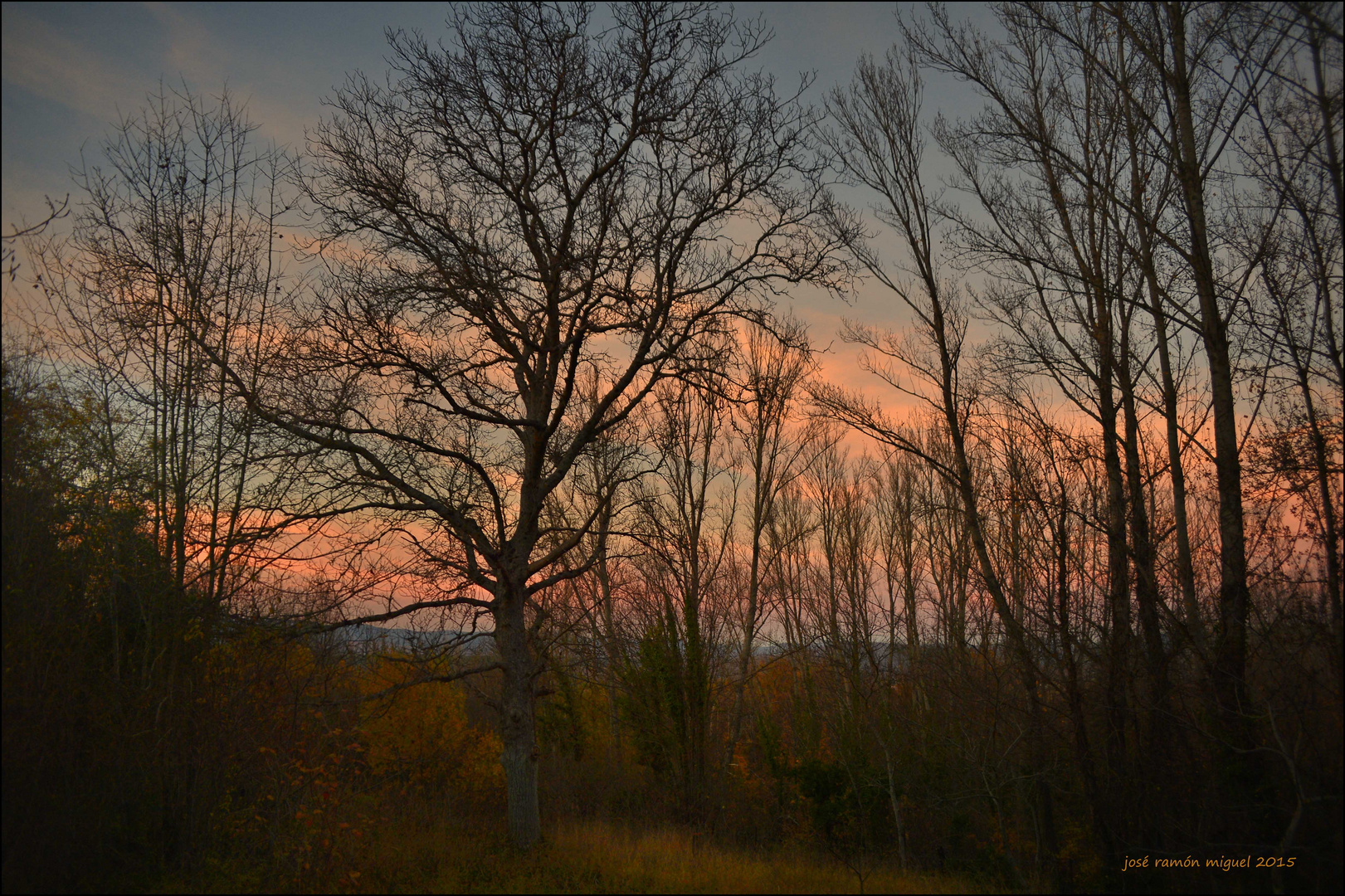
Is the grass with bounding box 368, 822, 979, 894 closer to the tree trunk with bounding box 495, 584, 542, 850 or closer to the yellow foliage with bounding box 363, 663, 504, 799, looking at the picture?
the tree trunk with bounding box 495, 584, 542, 850

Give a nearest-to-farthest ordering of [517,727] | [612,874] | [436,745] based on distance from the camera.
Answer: [612,874], [517,727], [436,745]

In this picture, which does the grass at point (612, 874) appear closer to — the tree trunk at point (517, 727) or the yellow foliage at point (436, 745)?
the tree trunk at point (517, 727)

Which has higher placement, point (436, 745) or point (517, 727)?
point (517, 727)

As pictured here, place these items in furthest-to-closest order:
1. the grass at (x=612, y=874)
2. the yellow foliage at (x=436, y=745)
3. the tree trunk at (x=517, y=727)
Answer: the yellow foliage at (x=436, y=745), the tree trunk at (x=517, y=727), the grass at (x=612, y=874)

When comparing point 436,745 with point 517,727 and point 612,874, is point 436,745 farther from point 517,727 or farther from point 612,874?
point 612,874

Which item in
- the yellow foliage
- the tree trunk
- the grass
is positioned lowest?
the yellow foliage

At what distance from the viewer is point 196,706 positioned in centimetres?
819

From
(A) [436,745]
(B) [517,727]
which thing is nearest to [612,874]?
(B) [517,727]

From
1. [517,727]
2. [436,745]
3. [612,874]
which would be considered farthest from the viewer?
[436,745]

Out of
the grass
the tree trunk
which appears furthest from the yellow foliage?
the tree trunk

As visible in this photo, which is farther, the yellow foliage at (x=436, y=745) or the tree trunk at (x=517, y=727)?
the yellow foliage at (x=436, y=745)

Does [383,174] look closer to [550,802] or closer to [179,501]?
[179,501]

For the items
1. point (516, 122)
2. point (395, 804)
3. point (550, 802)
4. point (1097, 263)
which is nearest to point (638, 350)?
point (516, 122)

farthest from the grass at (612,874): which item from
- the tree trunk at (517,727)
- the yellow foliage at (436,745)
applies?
the yellow foliage at (436,745)
